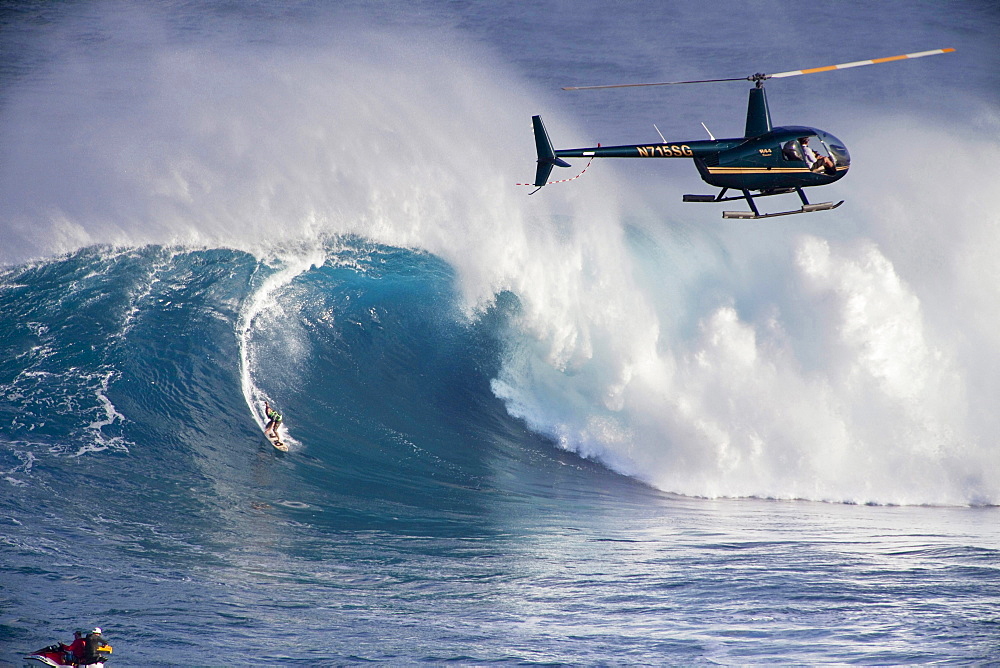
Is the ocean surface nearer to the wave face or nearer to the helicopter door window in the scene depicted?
the wave face

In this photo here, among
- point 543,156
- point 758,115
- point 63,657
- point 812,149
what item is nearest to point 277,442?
point 543,156

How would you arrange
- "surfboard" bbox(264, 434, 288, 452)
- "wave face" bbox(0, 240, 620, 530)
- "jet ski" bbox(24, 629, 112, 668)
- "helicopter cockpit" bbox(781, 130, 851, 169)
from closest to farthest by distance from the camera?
"jet ski" bbox(24, 629, 112, 668)
"helicopter cockpit" bbox(781, 130, 851, 169)
"wave face" bbox(0, 240, 620, 530)
"surfboard" bbox(264, 434, 288, 452)

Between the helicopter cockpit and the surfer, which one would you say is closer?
the helicopter cockpit

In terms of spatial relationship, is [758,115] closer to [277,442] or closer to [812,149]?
[812,149]

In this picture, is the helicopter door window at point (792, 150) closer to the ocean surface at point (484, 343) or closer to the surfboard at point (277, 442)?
the ocean surface at point (484, 343)

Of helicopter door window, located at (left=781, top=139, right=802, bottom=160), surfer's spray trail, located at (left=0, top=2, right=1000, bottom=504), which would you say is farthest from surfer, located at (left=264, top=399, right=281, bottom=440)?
helicopter door window, located at (left=781, top=139, right=802, bottom=160)

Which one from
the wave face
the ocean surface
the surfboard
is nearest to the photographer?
the ocean surface

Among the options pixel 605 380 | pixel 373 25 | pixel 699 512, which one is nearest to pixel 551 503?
pixel 699 512
